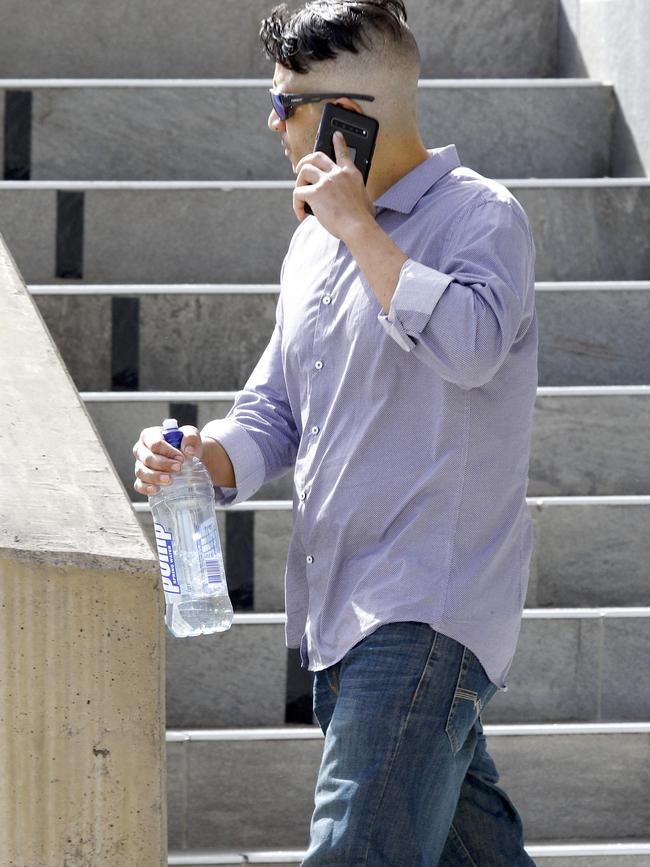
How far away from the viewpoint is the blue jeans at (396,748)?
7.67 feet

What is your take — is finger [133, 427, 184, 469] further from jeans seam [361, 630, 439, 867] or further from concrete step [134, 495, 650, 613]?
concrete step [134, 495, 650, 613]

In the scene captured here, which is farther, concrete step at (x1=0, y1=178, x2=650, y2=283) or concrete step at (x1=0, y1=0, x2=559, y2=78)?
concrete step at (x1=0, y1=0, x2=559, y2=78)

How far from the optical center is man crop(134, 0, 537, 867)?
2.35 m

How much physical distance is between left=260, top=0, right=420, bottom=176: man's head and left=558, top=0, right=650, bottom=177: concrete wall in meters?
3.42

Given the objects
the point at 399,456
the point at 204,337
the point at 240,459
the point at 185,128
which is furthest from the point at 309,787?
the point at 185,128

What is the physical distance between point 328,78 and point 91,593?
37.3 inches

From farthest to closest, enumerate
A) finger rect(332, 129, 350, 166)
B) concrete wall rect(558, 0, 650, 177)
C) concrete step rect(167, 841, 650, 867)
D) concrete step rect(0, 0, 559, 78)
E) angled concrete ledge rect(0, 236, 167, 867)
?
concrete step rect(0, 0, 559, 78) → concrete wall rect(558, 0, 650, 177) → concrete step rect(167, 841, 650, 867) → finger rect(332, 129, 350, 166) → angled concrete ledge rect(0, 236, 167, 867)

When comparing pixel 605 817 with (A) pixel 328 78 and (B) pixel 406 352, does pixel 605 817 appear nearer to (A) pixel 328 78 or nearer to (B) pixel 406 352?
(B) pixel 406 352

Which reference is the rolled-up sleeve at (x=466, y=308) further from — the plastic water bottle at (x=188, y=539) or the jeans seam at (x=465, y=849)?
the jeans seam at (x=465, y=849)

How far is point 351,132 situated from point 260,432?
1.95 ft

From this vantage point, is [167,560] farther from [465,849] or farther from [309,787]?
[309,787]

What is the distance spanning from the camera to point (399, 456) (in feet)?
8.13

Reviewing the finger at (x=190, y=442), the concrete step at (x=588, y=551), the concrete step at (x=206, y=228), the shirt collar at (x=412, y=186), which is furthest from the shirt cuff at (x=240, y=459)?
the concrete step at (x=206, y=228)

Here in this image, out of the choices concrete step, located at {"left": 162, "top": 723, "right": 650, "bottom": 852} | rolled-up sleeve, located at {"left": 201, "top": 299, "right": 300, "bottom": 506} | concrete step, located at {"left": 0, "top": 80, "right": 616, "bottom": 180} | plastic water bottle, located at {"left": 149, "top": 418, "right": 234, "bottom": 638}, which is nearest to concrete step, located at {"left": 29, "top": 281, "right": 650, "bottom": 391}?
concrete step, located at {"left": 0, "top": 80, "right": 616, "bottom": 180}
